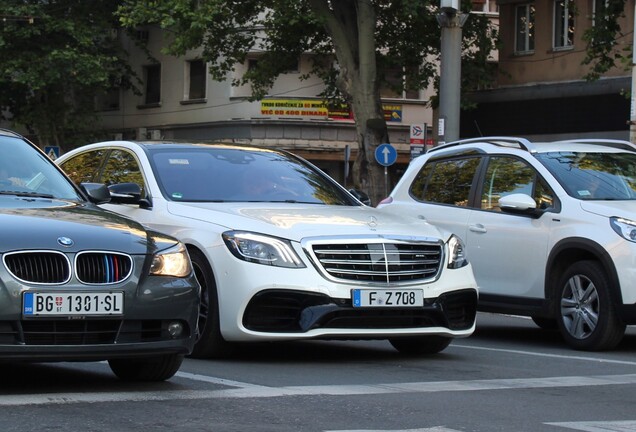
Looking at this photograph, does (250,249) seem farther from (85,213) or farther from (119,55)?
(119,55)

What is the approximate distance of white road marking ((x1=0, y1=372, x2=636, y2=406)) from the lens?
719cm

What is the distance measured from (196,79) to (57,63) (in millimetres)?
6659

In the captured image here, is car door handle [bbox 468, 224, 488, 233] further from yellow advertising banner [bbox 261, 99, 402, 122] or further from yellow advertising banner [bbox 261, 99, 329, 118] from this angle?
yellow advertising banner [bbox 261, 99, 329, 118]

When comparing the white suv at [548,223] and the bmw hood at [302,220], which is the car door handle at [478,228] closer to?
the white suv at [548,223]

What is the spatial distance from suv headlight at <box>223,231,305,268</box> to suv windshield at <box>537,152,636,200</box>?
3.29 m

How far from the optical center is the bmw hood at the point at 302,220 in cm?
932

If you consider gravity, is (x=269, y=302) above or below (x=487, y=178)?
below

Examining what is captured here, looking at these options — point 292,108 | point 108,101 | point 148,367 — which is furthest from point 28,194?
point 108,101

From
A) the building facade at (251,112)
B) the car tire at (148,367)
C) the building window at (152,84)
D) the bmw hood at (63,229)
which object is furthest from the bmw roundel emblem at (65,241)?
the building window at (152,84)

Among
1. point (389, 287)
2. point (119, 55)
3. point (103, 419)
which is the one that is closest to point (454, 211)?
point (389, 287)

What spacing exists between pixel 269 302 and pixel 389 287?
0.83 metres

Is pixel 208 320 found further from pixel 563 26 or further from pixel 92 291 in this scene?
pixel 563 26

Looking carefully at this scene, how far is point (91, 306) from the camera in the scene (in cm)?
726

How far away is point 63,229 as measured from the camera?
7383 mm
